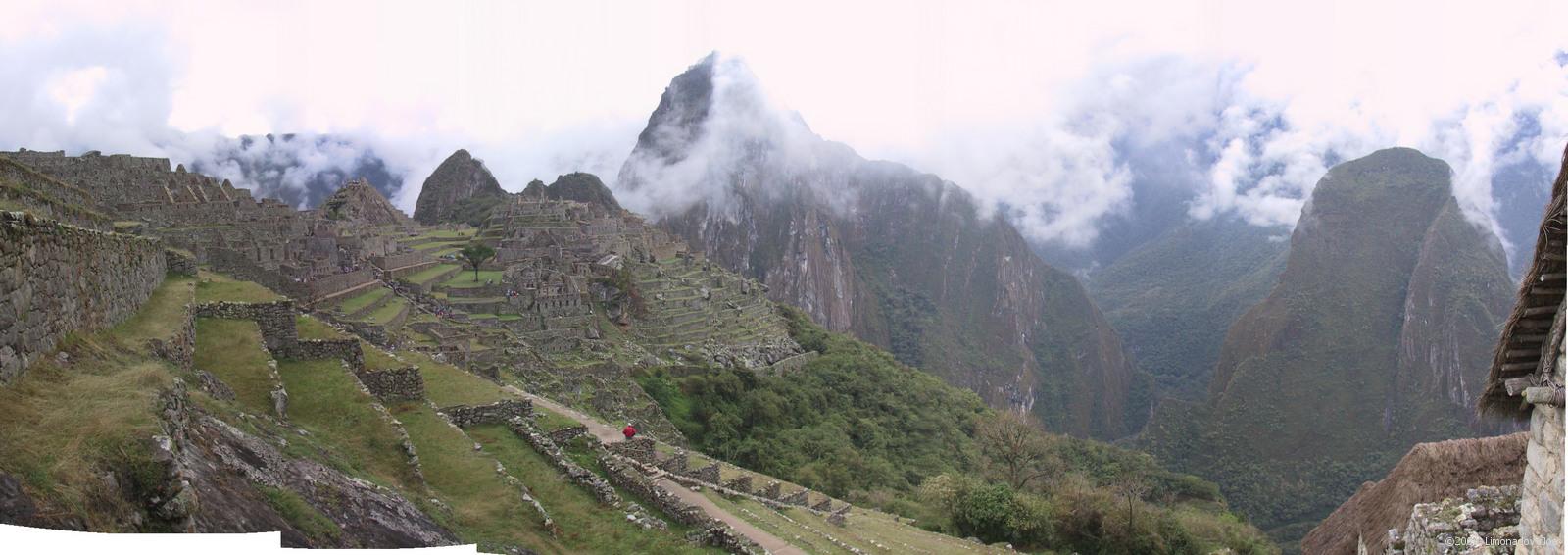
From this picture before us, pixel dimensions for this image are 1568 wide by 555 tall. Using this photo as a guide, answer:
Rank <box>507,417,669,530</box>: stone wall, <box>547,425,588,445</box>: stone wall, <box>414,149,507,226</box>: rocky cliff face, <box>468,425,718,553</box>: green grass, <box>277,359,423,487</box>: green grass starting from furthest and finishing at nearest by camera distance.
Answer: <box>414,149,507,226</box>: rocky cliff face, <box>547,425,588,445</box>: stone wall, <box>507,417,669,530</box>: stone wall, <box>468,425,718,553</box>: green grass, <box>277,359,423,487</box>: green grass

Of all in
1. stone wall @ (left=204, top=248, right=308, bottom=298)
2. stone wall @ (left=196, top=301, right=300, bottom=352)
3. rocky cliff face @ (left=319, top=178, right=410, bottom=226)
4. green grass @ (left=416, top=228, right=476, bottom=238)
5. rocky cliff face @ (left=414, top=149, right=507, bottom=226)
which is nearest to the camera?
stone wall @ (left=196, top=301, right=300, bottom=352)

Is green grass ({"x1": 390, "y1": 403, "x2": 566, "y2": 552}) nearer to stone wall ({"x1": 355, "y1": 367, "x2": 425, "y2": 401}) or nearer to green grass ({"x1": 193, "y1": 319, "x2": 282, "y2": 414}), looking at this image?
stone wall ({"x1": 355, "y1": 367, "x2": 425, "y2": 401})

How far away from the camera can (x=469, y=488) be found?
10844 millimetres

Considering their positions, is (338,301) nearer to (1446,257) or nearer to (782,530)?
(782,530)

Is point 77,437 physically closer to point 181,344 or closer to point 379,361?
point 181,344

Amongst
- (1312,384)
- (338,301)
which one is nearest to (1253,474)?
(1312,384)

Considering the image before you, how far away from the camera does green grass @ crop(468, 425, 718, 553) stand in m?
10.8

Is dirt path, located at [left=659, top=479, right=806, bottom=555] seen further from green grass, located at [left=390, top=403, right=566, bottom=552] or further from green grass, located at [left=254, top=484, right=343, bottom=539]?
green grass, located at [left=254, top=484, right=343, bottom=539]

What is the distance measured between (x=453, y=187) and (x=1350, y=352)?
398 feet

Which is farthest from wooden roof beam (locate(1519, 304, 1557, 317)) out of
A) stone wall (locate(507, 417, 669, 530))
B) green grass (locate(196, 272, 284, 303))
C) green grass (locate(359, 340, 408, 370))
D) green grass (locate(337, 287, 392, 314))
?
green grass (locate(337, 287, 392, 314))

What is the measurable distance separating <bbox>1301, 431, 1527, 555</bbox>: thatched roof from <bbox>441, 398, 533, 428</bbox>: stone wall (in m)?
14.9

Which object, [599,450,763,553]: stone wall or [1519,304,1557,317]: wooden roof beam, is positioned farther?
[599,450,763,553]: stone wall

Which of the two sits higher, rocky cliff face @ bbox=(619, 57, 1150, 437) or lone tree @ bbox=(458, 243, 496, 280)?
rocky cliff face @ bbox=(619, 57, 1150, 437)

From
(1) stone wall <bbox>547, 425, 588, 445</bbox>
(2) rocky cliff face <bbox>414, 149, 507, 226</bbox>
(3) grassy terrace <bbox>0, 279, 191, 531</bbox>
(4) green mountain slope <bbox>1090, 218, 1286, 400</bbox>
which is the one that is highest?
(4) green mountain slope <bbox>1090, 218, 1286, 400</bbox>
